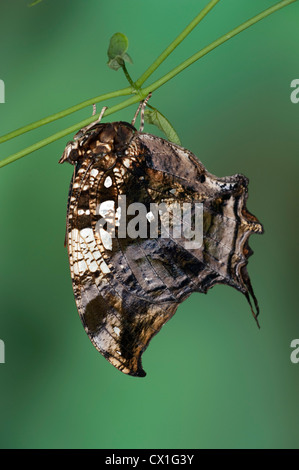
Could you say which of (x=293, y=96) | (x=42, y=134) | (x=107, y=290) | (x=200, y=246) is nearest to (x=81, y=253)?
(x=107, y=290)

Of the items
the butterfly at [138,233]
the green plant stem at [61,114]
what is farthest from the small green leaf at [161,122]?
the green plant stem at [61,114]

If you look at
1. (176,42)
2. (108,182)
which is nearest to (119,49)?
(176,42)

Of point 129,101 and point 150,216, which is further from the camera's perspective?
point 150,216

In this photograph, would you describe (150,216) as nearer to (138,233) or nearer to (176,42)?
(138,233)

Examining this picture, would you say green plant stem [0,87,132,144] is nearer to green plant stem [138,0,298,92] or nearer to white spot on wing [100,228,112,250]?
green plant stem [138,0,298,92]

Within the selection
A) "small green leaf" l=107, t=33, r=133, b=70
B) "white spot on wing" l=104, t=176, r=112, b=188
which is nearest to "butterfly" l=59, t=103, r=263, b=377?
"white spot on wing" l=104, t=176, r=112, b=188

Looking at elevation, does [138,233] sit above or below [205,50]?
below

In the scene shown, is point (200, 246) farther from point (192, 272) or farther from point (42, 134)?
point (42, 134)

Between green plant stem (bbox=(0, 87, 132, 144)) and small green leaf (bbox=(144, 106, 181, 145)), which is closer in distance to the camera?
green plant stem (bbox=(0, 87, 132, 144))
